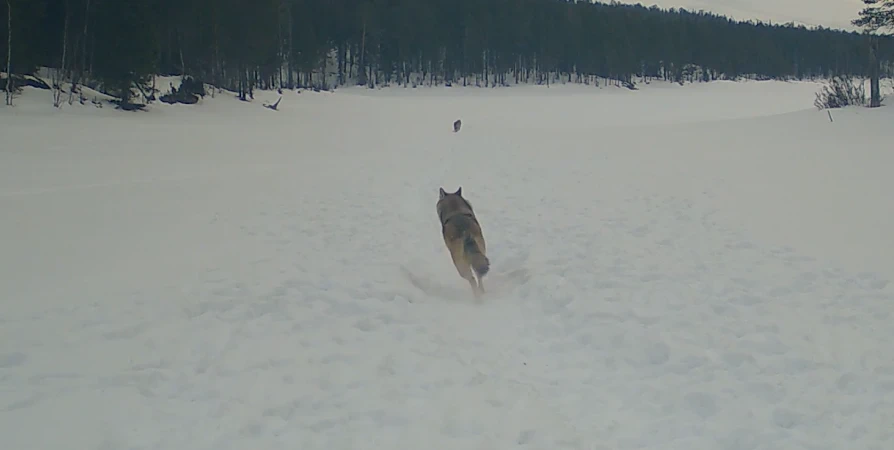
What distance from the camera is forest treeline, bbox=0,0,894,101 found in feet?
72.7

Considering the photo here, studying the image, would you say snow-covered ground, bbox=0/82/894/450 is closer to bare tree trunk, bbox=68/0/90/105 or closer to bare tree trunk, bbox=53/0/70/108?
bare tree trunk, bbox=53/0/70/108

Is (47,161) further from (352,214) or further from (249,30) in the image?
(249,30)

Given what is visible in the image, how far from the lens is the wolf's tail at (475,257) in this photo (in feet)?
21.1

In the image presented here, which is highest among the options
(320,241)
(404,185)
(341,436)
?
(404,185)

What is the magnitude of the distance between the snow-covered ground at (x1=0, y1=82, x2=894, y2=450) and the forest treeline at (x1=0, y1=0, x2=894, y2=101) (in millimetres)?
9838

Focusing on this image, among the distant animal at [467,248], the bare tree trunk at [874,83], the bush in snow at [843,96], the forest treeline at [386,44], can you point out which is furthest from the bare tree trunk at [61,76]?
the bare tree trunk at [874,83]

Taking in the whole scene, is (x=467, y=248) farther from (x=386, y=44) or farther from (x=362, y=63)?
(x=386, y=44)

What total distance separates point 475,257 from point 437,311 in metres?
0.75

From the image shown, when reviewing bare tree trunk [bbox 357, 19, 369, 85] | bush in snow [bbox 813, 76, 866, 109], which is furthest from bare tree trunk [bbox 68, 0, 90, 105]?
bare tree trunk [bbox 357, 19, 369, 85]

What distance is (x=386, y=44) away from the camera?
6550cm

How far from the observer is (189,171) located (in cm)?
1473

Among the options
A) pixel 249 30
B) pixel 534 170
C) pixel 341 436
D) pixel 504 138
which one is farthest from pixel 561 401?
pixel 249 30

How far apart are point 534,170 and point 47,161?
37.7 ft

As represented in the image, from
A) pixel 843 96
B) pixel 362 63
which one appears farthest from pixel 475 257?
pixel 362 63
